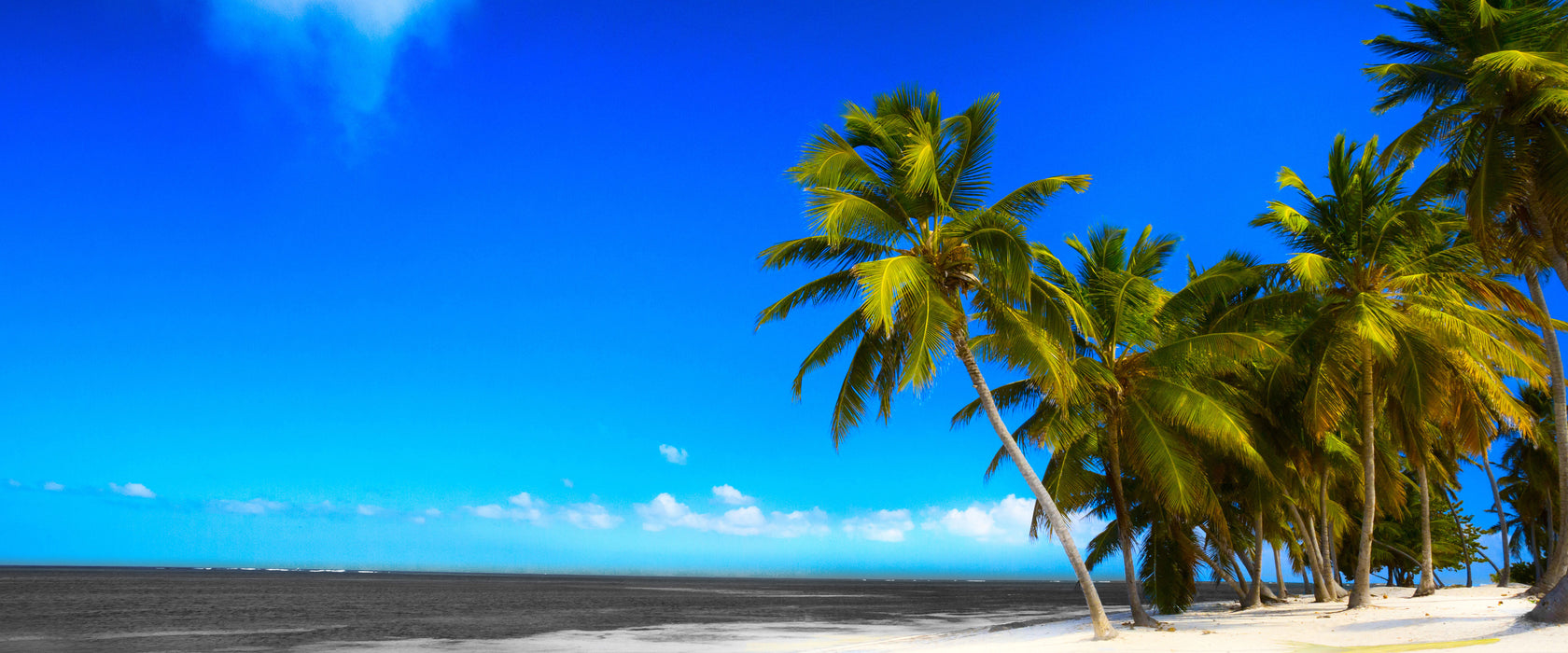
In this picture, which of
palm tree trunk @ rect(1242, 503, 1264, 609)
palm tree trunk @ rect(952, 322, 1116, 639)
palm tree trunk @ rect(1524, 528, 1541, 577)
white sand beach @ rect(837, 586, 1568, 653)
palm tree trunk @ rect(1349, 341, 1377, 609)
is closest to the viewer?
white sand beach @ rect(837, 586, 1568, 653)

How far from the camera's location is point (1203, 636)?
12422mm

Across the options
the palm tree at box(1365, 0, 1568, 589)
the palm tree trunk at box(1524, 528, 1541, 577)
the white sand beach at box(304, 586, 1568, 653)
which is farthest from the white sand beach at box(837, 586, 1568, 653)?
the palm tree trunk at box(1524, 528, 1541, 577)

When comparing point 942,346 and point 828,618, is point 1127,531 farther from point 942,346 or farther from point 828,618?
point 828,618

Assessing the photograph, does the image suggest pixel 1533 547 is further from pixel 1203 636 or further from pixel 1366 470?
pixel 1203 636

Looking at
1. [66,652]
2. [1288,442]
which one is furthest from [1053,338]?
[66,652]

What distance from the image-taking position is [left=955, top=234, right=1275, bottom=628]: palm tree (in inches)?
533

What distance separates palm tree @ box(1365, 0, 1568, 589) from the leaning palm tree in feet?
15.5

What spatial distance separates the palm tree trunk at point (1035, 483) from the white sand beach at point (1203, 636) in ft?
1.30

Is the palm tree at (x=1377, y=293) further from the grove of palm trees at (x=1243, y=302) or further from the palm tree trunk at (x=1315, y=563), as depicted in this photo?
the palm tree trunk at (x=1315, y=563)

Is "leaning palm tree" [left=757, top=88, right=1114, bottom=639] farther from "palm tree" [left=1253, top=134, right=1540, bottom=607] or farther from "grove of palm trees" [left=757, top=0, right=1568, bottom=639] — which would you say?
"palm tree" [left=1253, top=134, right=1540, bottom=607]

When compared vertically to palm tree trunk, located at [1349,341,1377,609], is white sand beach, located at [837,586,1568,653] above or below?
below

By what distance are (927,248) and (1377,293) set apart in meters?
7.90

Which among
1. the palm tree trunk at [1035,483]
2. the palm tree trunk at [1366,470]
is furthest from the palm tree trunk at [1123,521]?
the palm tree trunk at [1366,470]

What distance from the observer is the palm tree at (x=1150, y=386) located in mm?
13539
